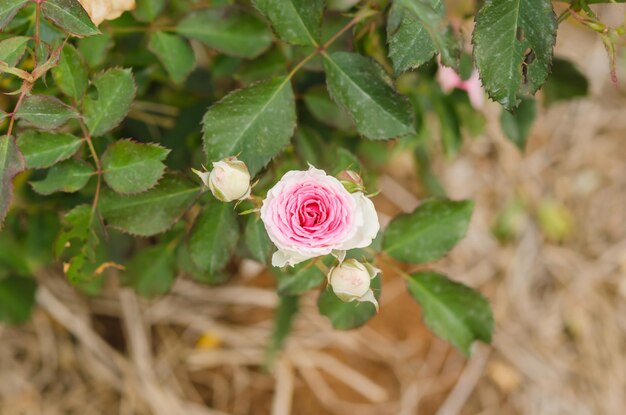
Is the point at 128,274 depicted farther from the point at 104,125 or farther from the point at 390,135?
the point at 390,135

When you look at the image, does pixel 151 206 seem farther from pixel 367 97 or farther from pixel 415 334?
pixel 415 334

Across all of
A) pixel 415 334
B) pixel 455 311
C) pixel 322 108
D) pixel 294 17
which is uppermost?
pixel 294 17

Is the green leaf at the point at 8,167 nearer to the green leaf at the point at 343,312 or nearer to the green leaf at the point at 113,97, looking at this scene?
the green leaf at the point at 113,97

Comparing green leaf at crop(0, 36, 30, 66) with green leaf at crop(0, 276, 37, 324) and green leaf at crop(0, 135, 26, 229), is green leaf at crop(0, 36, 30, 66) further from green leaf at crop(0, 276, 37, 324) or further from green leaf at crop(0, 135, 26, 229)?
green leaf at crop(0, 276, 37, 324)

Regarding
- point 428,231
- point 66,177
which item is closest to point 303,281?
point 428,231

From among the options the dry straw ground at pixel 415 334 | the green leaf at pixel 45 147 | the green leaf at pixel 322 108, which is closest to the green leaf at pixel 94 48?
the green leaf at pixel 45 147

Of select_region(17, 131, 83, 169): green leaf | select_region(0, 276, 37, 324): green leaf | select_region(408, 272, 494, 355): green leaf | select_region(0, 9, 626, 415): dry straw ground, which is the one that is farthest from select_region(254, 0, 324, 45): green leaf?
select_region(0, 9, 626, 415): dry straw ground

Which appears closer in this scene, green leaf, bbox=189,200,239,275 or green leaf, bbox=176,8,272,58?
green leaf, bbox=189,200,239,275
